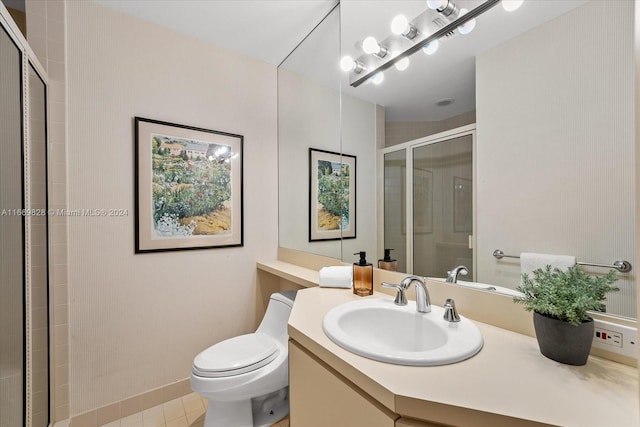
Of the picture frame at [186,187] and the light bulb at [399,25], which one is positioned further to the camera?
the picture frame at [186,187]

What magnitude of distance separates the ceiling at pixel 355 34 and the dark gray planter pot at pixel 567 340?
2.47 feet

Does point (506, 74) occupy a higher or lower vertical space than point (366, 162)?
higher

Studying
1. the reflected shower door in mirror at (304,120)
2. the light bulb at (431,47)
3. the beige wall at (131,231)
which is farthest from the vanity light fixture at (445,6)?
the beige wall at (131,231)

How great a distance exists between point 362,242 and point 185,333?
1.32 meters

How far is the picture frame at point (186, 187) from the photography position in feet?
5.49

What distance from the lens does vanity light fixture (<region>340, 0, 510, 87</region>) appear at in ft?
3.54

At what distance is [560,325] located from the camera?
0.70m

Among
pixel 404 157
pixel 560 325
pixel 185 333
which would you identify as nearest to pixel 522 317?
pixel 560 325

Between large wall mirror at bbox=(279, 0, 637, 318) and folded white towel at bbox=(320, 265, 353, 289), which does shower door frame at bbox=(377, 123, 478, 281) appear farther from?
folded white towel at bbox=(320, 265, 353, 289)

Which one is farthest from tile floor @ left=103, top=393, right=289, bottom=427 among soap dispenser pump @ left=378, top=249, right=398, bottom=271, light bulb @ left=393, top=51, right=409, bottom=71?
light bulb @ left=393, top=51, right=409, bottom=71

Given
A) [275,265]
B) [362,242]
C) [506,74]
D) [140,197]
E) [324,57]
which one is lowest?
[275,265]

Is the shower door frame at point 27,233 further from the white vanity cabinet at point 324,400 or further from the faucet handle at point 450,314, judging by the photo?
the faucet handle at point 450,314

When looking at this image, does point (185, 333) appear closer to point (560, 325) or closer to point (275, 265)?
point (275, 265)

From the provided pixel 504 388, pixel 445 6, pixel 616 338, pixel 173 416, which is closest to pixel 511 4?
pixel 445 6
